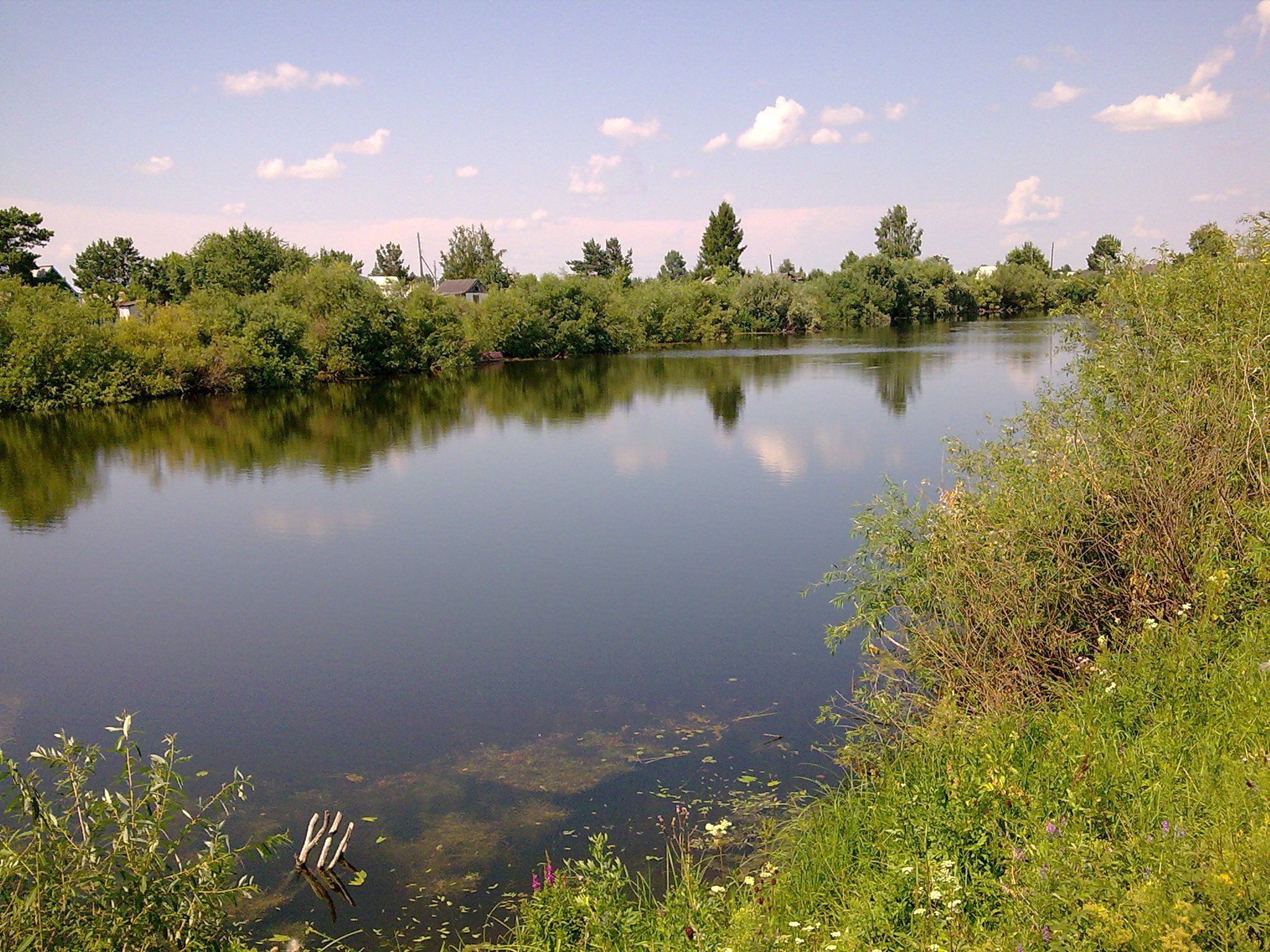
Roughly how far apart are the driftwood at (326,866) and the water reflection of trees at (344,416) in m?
13.2

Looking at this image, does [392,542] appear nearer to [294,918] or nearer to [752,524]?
[752,524]

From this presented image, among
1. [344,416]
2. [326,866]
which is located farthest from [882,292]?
[326,866]

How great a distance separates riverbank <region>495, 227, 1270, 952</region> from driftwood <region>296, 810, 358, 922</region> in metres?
1.55

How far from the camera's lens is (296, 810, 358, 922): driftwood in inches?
245

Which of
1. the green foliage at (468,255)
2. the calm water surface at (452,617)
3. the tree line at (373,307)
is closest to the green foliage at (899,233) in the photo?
the tree line at (373,307)

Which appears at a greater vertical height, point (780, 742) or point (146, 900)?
point (146, 900)

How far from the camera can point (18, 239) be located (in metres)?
51.1

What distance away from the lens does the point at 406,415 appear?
1184 inches

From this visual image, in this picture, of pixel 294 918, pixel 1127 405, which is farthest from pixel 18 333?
pixel 1127 405

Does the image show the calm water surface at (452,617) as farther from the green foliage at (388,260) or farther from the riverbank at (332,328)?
the green foliage at (388,260)

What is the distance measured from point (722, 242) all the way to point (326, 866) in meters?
83.2

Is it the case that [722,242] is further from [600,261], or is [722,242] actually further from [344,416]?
[344,416]

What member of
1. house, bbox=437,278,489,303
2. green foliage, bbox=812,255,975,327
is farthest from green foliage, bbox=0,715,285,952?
house, bbox=437,278,489,303

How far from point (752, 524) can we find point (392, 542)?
5808mm
